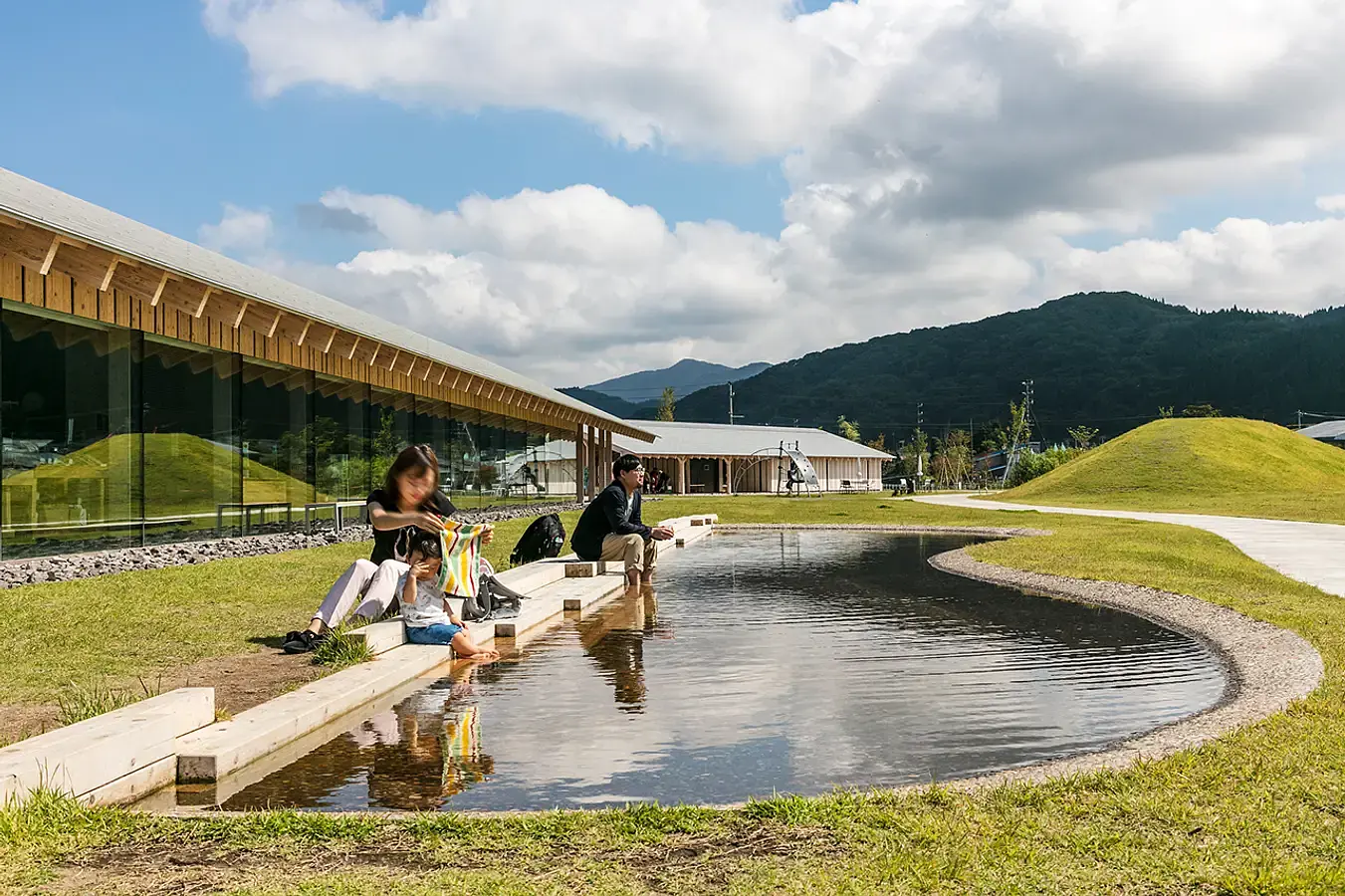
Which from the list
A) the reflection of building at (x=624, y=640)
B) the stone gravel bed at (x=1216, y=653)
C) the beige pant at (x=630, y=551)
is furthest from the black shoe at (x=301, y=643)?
the beige pant at (x=630, y=551)

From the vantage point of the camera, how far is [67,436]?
562 inches

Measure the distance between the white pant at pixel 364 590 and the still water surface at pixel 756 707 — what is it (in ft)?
3.40

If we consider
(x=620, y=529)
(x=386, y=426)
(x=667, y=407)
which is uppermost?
(x=667, y=407)

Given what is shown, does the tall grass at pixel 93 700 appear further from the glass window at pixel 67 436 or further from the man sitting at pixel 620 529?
the glass window at pixel 67 436

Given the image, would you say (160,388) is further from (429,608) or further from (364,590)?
(429,608)

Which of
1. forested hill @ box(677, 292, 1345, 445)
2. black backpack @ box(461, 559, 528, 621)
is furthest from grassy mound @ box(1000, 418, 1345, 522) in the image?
forested hill @ box(677, 292, 1345, 445)

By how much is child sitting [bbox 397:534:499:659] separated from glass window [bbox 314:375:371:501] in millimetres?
13685

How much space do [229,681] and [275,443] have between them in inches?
538

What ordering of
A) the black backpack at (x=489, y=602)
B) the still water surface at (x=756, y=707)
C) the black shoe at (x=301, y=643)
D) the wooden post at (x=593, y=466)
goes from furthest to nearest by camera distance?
the wooden post at (x=593, y=466), the black backpack at (x=489, y=602), the black shoe at (x=301, y=643), the still water surface at (x=756, y=707)

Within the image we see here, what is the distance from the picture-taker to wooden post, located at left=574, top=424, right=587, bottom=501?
4547 cm

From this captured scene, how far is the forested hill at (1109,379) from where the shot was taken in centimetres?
15212

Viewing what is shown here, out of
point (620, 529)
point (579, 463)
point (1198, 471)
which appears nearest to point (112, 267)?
point (620, 529)

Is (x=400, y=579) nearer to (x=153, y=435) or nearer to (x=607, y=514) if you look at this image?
(x=607, y=514)

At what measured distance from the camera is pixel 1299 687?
6.94 meters
